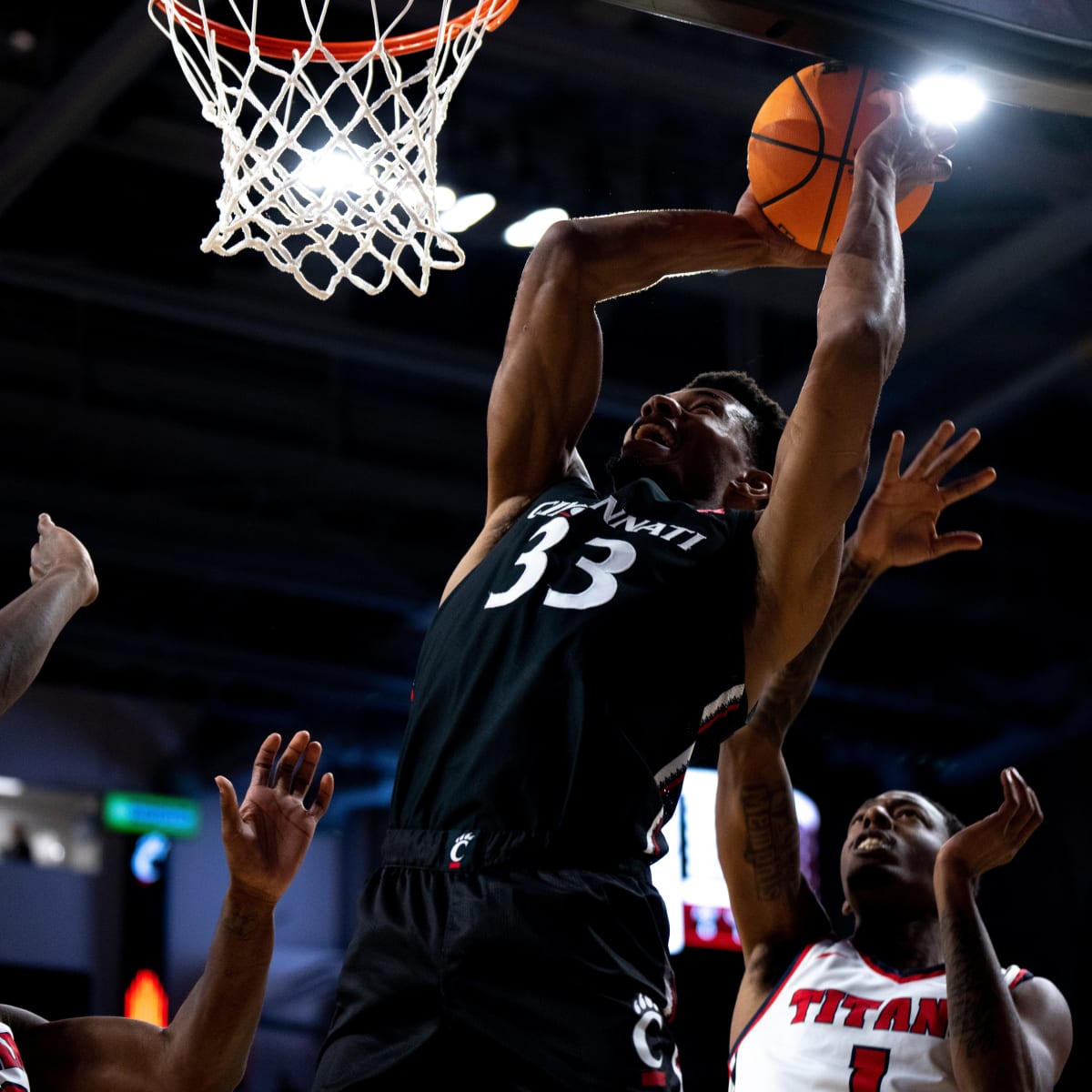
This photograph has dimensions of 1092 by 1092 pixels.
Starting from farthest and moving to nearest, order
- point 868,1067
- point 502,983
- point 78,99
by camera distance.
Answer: point 78,99 < point 868,1067 < point 502,983

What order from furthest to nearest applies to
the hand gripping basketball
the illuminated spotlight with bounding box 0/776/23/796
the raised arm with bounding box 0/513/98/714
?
the illuminated spotlight with bounding box 0/776/23/796
the hand gripping basketball
the raised arm with bounding box 0/513/98/714

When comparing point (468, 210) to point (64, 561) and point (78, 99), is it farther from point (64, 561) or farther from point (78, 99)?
point (64, 561)

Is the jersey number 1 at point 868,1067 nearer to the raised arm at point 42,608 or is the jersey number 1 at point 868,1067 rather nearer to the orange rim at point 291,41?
the raised arm at point 42,608

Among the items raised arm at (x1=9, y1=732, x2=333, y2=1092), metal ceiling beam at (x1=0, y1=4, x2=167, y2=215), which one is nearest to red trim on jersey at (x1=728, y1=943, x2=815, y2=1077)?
raised arm at (x1=9, y1=732, x2=333, y2=1092)

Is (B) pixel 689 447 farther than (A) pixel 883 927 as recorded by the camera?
No

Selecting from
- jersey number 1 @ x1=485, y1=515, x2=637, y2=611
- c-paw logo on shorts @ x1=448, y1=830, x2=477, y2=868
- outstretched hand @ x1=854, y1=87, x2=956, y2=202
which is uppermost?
outstretched hand @ x1=854, y1=87, x2=956, y2=202

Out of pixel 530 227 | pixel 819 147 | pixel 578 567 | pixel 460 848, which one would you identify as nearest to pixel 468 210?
pixel 530 227

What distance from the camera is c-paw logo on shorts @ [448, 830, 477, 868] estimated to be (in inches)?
83.6

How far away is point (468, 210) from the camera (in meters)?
6.50

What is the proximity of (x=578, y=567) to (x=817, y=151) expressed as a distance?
96cm

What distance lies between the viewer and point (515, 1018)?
199cm

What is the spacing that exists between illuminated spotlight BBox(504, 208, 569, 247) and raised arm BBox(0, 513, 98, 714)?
378 centimetres

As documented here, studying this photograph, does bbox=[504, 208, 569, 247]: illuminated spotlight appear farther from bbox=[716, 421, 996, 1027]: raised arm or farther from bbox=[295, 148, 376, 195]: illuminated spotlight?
bbox=[295, 148, 376, 195]: illuminated spotlight

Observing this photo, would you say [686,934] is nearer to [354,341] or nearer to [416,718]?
[354,341]
